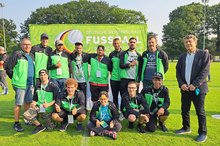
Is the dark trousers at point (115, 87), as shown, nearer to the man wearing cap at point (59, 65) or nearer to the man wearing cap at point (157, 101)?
the man wearing cap at point (157, 101)

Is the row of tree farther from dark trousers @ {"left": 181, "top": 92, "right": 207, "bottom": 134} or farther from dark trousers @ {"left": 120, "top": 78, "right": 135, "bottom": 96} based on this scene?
dark trousers @ {"left": 181, "top": 92, "right": 207, "bottom": 134}

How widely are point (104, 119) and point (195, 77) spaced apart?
211cm

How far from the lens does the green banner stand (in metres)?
9.02

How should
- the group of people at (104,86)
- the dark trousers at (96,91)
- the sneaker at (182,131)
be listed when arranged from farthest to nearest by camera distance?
the dark trousers at (96,91) → the sneaker at (182,131) → the group of people at (104,86)

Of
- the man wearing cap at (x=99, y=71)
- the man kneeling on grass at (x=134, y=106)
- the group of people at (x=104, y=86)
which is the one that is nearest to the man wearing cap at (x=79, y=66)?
the group of people at (x=104, y=86)

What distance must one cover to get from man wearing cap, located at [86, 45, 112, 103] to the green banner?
8.93ft

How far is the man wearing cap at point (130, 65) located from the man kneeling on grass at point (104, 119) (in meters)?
0.99

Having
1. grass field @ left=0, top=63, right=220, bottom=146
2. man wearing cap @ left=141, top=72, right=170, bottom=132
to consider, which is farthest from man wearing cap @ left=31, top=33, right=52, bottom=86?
man wearing cap @ left=141, top=72, right=170, bottom=132

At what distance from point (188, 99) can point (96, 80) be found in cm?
231

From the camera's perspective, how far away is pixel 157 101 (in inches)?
226

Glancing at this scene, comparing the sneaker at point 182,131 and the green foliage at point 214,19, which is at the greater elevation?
the green foliage at point 214,19

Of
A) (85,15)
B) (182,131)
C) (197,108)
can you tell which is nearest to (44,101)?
(182,131)

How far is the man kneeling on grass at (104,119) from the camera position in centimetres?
530

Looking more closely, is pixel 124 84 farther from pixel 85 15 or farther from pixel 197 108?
pixel 85 15
